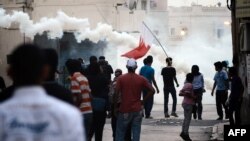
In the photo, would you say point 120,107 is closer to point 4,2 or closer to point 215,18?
point 4,2

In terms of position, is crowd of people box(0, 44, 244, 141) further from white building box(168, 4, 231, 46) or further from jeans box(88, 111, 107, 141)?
white building box(168, 4, 231, 46)

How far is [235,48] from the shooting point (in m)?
16.7

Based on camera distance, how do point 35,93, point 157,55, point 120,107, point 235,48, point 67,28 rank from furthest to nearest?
point 67,28
point 157,55
point 235,48
point 120,107
point 35,93

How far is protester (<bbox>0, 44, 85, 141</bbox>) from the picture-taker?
376 cm

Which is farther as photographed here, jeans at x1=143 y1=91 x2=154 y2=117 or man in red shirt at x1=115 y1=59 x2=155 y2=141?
jeans at x1=143 y1=91 x2=154 y2=117

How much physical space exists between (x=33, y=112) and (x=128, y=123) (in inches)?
273

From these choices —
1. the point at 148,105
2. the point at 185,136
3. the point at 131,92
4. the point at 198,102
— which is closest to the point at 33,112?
the point at 131,92

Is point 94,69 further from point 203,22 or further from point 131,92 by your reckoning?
point 203,22

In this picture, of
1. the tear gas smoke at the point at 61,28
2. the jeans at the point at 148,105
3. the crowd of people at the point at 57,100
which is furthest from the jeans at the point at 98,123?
the tear gas smoke at the point at 61,28

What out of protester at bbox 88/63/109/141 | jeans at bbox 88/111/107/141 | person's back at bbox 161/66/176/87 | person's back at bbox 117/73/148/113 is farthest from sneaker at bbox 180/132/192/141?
person's back at bbox 161/66/176/87

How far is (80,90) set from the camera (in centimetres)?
961

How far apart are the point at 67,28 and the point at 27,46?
35267mm

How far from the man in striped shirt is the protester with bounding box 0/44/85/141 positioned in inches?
219

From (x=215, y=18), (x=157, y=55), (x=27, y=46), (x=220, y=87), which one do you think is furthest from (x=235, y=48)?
(x=215, y=18)
